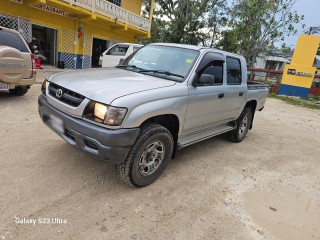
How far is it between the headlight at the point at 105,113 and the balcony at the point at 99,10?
1124 centimetres

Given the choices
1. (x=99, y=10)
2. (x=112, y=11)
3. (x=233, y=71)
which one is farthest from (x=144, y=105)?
(x=112, y=11)

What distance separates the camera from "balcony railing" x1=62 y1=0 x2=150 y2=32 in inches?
545

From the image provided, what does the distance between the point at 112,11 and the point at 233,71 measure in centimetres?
1308

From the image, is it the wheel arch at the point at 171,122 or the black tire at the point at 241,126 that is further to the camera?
the black tire at the point at 241,126

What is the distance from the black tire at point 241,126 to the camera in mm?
5336

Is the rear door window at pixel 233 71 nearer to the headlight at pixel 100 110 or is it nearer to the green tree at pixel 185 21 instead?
the headlight at pixel 100 110

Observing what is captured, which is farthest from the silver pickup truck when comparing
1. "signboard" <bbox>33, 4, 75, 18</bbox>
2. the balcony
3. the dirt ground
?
"signboard" <bbox>33, 4, 75, 18</bbox>

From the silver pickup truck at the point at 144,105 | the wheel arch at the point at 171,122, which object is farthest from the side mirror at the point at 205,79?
the wheel arch at the point at 171,122

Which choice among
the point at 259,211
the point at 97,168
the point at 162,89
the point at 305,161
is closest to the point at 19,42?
the point at 97,168

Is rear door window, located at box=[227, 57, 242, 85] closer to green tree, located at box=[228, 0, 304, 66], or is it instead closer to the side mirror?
the side mirror

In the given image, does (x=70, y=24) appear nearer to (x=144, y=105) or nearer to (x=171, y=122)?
(x=171, y=122)

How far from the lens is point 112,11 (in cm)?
1558

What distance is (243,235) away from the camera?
2602mm

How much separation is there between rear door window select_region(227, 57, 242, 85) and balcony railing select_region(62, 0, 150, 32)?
1118 centimetres
